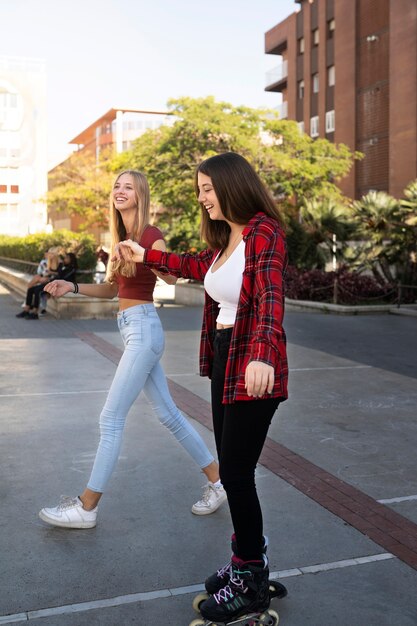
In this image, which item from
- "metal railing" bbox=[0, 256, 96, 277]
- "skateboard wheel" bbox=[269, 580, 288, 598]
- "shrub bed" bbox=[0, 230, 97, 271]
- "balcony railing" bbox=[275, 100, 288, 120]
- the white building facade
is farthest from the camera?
the white building facade

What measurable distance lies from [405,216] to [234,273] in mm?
17079

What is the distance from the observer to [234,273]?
288 centimetres

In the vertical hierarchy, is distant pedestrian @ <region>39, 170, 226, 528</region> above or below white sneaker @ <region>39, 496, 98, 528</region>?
above

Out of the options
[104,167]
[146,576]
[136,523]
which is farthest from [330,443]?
[104,167]

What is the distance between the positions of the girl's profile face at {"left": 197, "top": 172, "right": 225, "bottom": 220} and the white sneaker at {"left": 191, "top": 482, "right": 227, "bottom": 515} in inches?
68.1

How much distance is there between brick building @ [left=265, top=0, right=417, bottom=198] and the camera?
31.2m

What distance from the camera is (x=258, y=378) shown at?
261cm

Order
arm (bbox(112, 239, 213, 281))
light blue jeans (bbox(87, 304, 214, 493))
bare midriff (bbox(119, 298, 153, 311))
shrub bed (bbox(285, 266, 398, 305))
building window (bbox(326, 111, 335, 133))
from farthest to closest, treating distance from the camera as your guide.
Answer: building window (bbox(326, 111, 335, 133))
shrub bed (bbox(285, 266, 398, 305))
bare midriff (bbox(119, 298, 153, 311))
light blue jeans (bbox(87, 304, 214, 493))
arm (bbox(112, 239, 213, 281))

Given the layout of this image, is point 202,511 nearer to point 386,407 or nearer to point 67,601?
point 67,601

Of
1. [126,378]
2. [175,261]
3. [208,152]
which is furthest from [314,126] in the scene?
[175,261]

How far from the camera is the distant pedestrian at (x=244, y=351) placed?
2701 millimetres

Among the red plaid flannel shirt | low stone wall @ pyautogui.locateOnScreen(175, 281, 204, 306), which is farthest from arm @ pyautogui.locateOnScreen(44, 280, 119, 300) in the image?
low stone wall @ pyautogui.locateOnScreen(175, 281, 204, 306)

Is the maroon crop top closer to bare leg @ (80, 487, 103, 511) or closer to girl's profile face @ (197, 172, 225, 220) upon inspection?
girl's profile face @ (197, 172, 225, 220)

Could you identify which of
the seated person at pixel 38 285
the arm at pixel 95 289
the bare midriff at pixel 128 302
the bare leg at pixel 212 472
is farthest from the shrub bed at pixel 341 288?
the bare midriff at pixel 128 302
